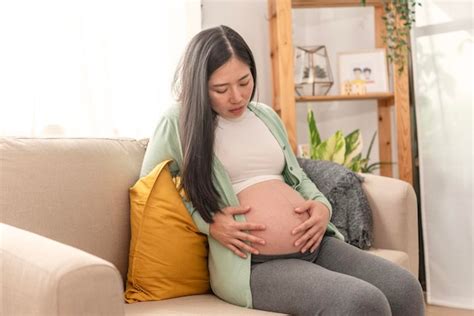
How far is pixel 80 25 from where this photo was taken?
2342 mm

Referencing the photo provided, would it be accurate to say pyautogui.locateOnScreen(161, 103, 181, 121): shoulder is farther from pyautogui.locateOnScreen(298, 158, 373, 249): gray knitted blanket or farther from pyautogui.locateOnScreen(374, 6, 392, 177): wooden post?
A: pyautogui.locateOnScreen(374, 6, 392, 177): wooden post

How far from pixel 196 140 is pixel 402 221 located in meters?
0.78

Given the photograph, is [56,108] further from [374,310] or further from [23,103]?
[374,310]

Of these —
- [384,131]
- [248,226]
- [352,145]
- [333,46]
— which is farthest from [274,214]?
[333,46]

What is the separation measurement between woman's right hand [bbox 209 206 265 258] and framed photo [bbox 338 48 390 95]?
1.62 meters

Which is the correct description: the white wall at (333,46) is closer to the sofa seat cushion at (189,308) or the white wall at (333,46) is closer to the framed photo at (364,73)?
the framed photo at (364,73)

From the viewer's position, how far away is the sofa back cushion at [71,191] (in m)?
1.59

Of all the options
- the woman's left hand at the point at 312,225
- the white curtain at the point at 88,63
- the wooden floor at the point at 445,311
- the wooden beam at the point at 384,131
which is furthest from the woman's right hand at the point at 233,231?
the wooden beam at the point at 384,131

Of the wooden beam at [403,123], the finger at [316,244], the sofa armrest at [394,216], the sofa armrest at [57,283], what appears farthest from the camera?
the wooden beam at [403,123]

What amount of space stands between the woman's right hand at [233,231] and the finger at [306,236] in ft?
0.31

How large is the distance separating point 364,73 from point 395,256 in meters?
1.38

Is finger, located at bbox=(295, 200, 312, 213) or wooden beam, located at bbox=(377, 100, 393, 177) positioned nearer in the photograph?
finger, located at bbox=(295, 200, 312, 213)

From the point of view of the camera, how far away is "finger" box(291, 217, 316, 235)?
5.37 feet

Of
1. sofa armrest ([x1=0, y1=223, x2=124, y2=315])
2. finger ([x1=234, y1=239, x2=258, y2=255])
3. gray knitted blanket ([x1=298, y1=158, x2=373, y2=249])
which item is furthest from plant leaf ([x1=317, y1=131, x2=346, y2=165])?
sofa armrest ([x1=0, y1=223, x2=124, y2=315])
